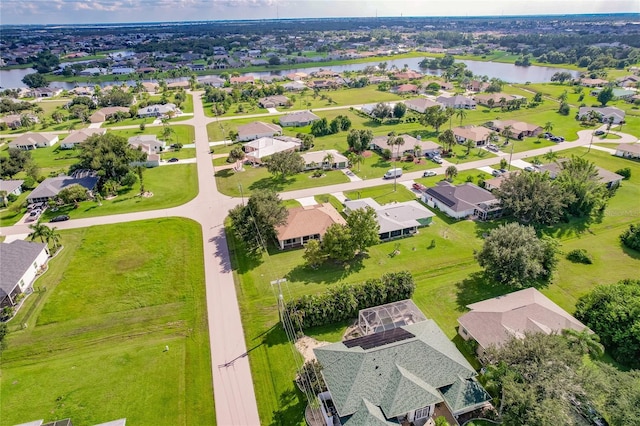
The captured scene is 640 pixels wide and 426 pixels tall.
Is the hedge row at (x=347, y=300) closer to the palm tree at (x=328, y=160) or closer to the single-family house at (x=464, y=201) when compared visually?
the single-family house at (x=464, y=201)

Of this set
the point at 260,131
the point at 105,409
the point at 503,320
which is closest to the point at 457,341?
the point at 503,320

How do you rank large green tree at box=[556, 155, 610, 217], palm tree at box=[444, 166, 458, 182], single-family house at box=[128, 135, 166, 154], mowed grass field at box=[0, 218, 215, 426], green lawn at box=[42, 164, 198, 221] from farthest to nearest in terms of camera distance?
single-family house at box=[128, 135, 166, 154] < palm tree at box=[444, 166, 458, 182] < green lawn at box=[42, 164, 198, 221] < large green tree at box=[556, 155, 610, 217] < mowed grass field at box=[0, 218, 215, 426]

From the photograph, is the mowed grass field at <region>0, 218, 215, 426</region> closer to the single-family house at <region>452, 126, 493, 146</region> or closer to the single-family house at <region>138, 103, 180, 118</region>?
the single-family house at <region>452, 126, 493, 146</region>

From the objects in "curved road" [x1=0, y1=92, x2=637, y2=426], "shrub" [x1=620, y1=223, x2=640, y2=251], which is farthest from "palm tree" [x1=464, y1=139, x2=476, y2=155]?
"shrub" [x1=620, y1=223, x2=640, y2=251]

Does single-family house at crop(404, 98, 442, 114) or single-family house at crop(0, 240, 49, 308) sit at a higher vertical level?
single-family house at crop(404, 98, 442, 114)

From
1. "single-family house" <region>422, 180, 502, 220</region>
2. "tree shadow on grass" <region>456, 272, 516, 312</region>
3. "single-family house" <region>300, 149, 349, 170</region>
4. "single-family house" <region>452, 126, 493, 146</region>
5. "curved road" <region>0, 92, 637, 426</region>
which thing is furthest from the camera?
"single-family house" <region>452, 126, 493, 146</region>

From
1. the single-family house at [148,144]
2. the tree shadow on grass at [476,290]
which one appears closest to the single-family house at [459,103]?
the single-family house at [148,144]

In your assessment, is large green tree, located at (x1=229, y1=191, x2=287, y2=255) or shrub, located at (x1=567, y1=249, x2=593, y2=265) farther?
large green tree, located at (x1=229, y1=191, x2=287, y2=255)
